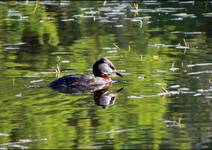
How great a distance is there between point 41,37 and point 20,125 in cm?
958

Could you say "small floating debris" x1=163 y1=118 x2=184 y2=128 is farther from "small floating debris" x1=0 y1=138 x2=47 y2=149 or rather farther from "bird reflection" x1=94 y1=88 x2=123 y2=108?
"small floating debris" x1=0 y1=138 x2=47 y2=149

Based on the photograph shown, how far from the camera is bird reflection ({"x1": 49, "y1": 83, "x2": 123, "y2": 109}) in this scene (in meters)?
14.7

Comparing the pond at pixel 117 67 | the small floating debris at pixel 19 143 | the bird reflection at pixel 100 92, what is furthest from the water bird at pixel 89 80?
the small floating debris at pixel 19 143

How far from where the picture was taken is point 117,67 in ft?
57.7

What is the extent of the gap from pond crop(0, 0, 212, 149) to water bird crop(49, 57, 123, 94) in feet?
0.71

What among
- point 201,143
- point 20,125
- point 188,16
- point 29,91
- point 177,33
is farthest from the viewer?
point 188,16

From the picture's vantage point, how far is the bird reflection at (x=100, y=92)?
48.2 ft

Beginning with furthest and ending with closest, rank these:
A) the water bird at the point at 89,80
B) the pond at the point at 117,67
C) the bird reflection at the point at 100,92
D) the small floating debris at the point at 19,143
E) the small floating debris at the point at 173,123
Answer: the water bird at the point at 89,80 → the bird reflection at the point at 100,92 → the small floating debris at the point at 173,123 → the pond at the point at 117,67 → the small floating debris at the point at 19,143

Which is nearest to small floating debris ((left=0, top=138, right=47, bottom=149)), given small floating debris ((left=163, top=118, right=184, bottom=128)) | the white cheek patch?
small floating debris ((left=163, top=118, right=184, bottom=128))

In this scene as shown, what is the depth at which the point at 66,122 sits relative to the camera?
509 inches

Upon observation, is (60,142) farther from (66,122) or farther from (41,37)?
(41,37)

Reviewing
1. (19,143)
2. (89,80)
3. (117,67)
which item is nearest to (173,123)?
(19,143)

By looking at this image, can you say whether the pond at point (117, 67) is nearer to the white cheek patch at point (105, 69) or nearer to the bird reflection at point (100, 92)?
the bird reflection at point (100, 92)

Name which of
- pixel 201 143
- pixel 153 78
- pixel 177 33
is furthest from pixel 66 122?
pixel 177 33
